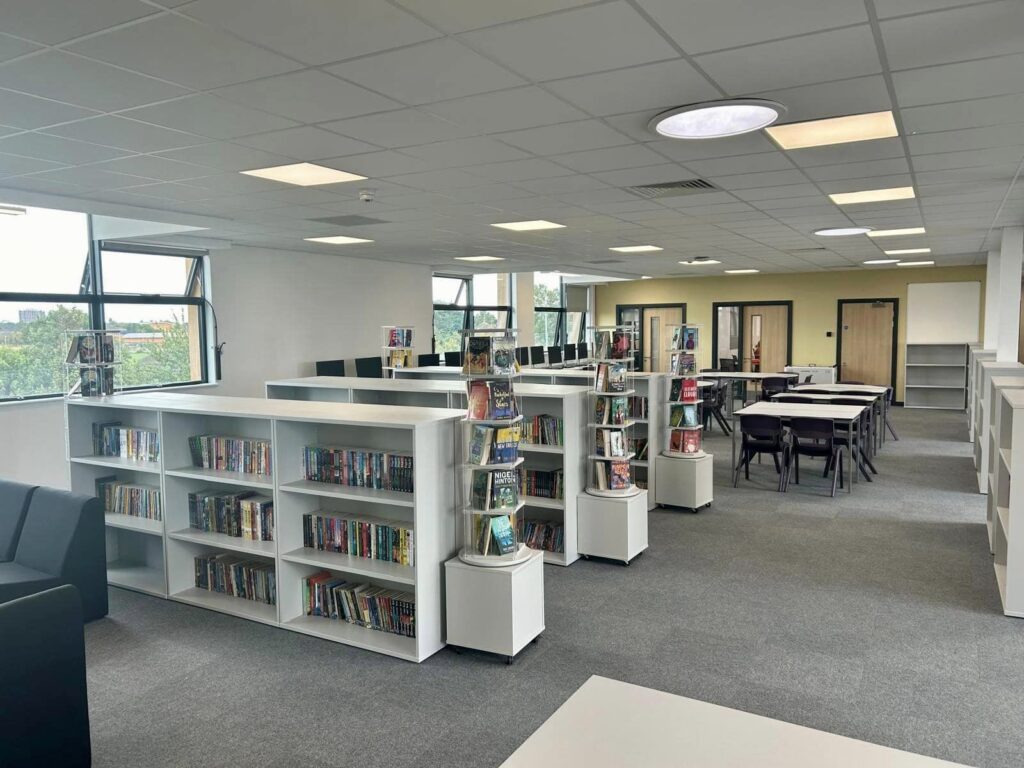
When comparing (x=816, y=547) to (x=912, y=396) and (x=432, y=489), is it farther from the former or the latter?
(x=912, y=396)

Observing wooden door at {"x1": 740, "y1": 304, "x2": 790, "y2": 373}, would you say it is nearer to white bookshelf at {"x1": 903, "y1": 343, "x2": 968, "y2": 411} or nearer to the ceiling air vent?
white bookshelf at {"x1": 903, "y1": 343, "x2": 968, "y2": 411}

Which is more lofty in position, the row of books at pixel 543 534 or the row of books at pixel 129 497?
the row of books at pixel 129 497

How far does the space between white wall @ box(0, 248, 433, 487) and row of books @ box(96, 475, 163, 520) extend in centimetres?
242

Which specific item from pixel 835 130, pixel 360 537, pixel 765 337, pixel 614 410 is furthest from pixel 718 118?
pixel 765 337

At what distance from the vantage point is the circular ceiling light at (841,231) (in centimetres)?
812

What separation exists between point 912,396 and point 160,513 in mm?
14465

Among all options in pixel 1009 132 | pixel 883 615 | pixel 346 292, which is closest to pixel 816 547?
pixel 883 615

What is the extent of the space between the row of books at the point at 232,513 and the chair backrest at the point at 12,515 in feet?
3.08

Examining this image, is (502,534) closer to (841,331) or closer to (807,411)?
(807,411)

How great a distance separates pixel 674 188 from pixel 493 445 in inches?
120

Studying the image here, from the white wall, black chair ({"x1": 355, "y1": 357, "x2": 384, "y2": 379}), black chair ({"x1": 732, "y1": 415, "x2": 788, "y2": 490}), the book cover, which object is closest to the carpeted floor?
the book cover

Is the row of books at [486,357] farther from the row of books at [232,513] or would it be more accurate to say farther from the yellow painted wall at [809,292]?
the yellow painted wall at [809,292]

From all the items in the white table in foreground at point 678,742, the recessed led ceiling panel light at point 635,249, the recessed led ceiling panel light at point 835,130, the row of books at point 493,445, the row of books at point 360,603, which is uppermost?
the recessed led ceiling panel light at point 635,249

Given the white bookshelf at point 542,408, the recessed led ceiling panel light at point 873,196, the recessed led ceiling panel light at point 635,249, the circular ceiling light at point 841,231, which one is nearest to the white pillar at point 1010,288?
the circular ceiling light at point 841,231
